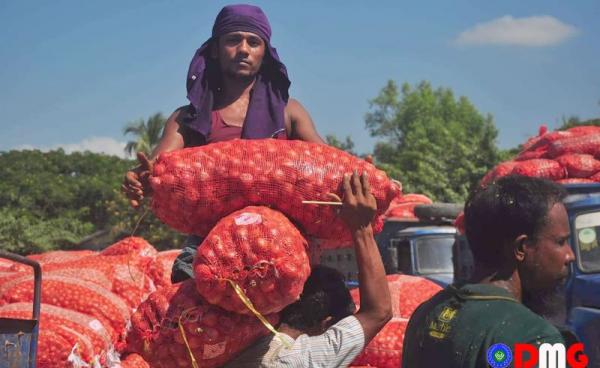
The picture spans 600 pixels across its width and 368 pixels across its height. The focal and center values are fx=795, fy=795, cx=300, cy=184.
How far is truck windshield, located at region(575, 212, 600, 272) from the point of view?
5772mm

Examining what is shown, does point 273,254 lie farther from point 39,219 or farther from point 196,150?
point 39,219

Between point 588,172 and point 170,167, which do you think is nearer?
point 170,167

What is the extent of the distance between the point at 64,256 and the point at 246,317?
16.8ft

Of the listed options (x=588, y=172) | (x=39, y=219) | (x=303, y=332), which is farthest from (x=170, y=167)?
(x=39, y=219)

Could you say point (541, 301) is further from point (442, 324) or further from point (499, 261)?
point (442, 324)

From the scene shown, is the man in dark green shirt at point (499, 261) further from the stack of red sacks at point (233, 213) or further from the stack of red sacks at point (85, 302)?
the stack of red sacks at point (85, 302)

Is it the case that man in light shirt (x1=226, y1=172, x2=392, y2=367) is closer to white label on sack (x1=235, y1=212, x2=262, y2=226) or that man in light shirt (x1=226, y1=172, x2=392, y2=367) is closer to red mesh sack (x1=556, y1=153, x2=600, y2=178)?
white label on sack (x1=235, y1=212, x2=262, y2=226)

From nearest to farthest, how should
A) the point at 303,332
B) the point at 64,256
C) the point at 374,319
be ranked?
the point at 374,319 → the point at 303,332 → the point at 64,256

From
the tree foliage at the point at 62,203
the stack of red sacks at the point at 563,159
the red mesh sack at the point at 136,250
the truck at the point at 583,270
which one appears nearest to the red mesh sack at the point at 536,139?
the stack of red sacks at the point at 563,159

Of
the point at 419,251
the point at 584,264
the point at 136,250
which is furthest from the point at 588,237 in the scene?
the point at 136,250

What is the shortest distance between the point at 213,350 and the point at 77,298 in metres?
2.40

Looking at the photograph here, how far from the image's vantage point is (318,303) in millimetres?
2891

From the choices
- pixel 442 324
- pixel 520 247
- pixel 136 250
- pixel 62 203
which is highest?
pixel 62 203

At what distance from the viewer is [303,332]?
286 centimetres
